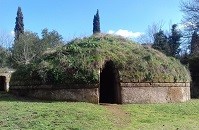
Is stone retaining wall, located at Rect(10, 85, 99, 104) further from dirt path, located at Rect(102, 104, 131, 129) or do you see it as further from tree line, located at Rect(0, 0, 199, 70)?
tree line, located at Rect(0, 0, 199, 70)

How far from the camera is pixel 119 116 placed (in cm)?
1376

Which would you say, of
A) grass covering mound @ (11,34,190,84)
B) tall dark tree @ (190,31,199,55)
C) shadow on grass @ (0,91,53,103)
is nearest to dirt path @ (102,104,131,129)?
grass covering mound @ (11,34,190,84)

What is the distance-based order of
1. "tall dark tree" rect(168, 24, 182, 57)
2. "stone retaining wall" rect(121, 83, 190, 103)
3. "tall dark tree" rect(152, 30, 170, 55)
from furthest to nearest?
"tall dark tree" rect(168, 24, 182, 57), "tall dark tree" rect(152, 30, 170, 55), "stone retaining wall" rect(121, 83, 190, 103)

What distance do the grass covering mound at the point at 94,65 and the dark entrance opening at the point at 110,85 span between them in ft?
1.56

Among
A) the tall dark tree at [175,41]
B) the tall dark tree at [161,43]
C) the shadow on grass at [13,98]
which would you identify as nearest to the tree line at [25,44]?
the tall dark tree at [161,43]

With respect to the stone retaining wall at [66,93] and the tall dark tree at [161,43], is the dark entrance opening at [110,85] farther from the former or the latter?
the tall dark tree at [161,43]

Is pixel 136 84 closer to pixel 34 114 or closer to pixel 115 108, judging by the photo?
pixel 115 108

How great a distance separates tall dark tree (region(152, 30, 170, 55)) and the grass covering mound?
19281 mm

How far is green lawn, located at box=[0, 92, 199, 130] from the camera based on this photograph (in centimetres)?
1177

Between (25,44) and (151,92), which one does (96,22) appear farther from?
(151,92)

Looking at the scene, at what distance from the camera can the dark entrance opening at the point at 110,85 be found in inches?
692

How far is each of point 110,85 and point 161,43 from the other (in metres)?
21.7

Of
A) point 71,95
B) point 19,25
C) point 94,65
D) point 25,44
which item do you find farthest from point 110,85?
point 19,25

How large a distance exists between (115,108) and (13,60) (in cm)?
3320
